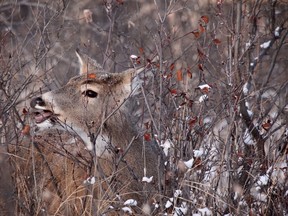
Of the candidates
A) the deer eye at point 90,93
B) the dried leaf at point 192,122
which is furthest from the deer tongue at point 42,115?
the dried leaf at point 192,122

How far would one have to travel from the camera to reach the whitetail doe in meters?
6.80

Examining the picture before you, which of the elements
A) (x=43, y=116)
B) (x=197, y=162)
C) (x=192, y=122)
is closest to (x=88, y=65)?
(x=43, y=116)

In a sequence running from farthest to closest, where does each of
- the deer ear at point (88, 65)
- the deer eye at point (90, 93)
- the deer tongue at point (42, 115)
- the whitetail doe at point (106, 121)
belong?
the deer ear at point (88, 65), the deer eye at point (90, 93), the deer tongue at point (42, 115), the whitetail doe at point (106, 121)

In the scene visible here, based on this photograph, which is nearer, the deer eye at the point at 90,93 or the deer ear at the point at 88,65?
the deer eye at the point at 90,93

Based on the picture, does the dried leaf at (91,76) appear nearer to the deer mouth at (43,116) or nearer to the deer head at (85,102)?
the deer head at (85,102)

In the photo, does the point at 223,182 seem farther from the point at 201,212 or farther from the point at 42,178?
the point at 42,178

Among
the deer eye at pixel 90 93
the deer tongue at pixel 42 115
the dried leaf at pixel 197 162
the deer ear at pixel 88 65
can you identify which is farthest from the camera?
the deer ear at pixel 88 65

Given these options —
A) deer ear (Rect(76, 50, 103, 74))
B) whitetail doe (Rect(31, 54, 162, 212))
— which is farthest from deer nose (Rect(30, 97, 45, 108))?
deer ear (Rect(76, 50, 103, 74))

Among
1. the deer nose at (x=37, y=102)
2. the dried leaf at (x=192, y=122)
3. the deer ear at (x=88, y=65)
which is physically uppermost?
the deer ear at (x=88, y=65)

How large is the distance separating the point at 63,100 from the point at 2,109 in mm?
562

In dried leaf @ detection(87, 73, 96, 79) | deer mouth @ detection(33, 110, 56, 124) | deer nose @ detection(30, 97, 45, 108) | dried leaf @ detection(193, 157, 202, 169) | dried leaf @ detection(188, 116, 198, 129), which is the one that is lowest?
dried leaf @ detection(193, 157, 202, 169)

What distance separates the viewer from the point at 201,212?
19.7 ft

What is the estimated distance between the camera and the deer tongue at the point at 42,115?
6941 mm

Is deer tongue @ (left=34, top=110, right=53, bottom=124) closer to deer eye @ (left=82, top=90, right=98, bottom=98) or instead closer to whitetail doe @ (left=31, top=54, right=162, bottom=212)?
whitetail doe @ (left=31, top=54, right=162, bottom=212)
